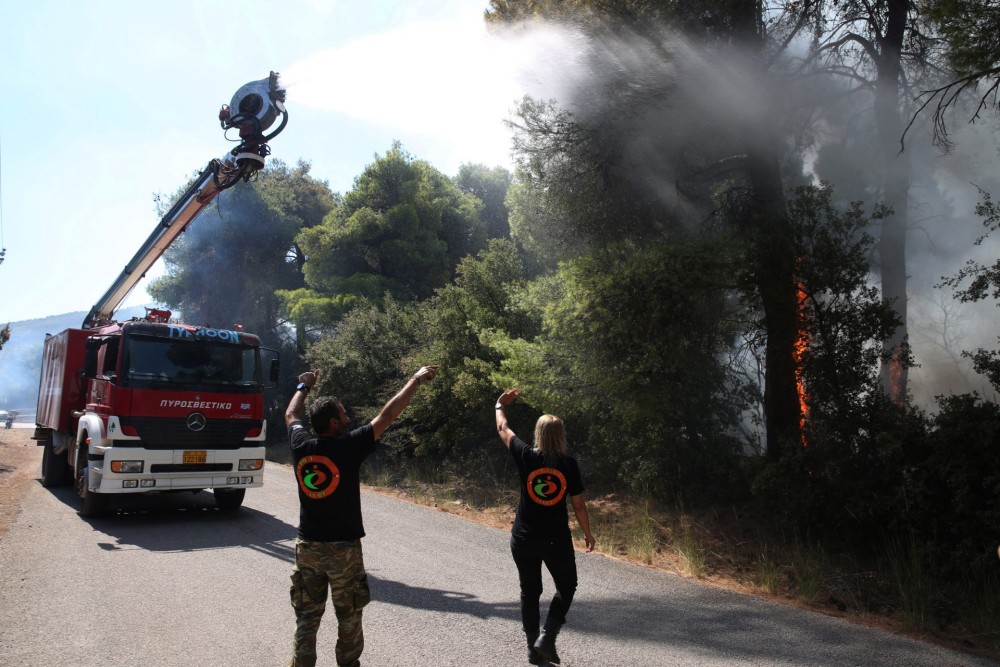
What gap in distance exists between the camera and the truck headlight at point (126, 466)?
351 inches

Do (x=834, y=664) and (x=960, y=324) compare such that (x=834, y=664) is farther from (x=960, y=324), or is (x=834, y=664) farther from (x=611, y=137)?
(x=960, y=324)

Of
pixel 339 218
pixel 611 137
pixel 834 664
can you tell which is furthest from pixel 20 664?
pixel 339 218

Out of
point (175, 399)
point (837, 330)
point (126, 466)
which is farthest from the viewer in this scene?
point (175, 399)

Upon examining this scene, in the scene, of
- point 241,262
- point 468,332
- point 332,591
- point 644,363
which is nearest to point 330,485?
point 332,591

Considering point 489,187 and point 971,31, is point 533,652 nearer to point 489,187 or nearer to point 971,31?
point 971,31

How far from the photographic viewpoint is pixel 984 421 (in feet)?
23.9

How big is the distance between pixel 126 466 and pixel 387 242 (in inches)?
766

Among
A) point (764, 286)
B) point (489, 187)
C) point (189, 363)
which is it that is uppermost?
point (489, 187)

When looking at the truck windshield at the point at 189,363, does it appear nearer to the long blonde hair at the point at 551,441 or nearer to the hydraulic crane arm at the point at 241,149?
the hydraulic crane arm at the point at 241,149

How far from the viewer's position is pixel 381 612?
19.2 ft

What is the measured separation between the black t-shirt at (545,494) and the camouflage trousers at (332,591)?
119cm

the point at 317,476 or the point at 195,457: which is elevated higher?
the point at 317,476

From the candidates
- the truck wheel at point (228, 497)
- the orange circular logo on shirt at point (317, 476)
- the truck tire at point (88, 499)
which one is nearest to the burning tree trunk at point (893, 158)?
the orange circular logo on shirt at point (317, 476)

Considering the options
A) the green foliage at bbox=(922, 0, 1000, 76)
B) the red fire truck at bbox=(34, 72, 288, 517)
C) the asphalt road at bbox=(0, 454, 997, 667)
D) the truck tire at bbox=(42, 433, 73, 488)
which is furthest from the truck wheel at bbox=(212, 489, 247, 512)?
the green foliage at bbox=(922, 0, 1000, 76)
